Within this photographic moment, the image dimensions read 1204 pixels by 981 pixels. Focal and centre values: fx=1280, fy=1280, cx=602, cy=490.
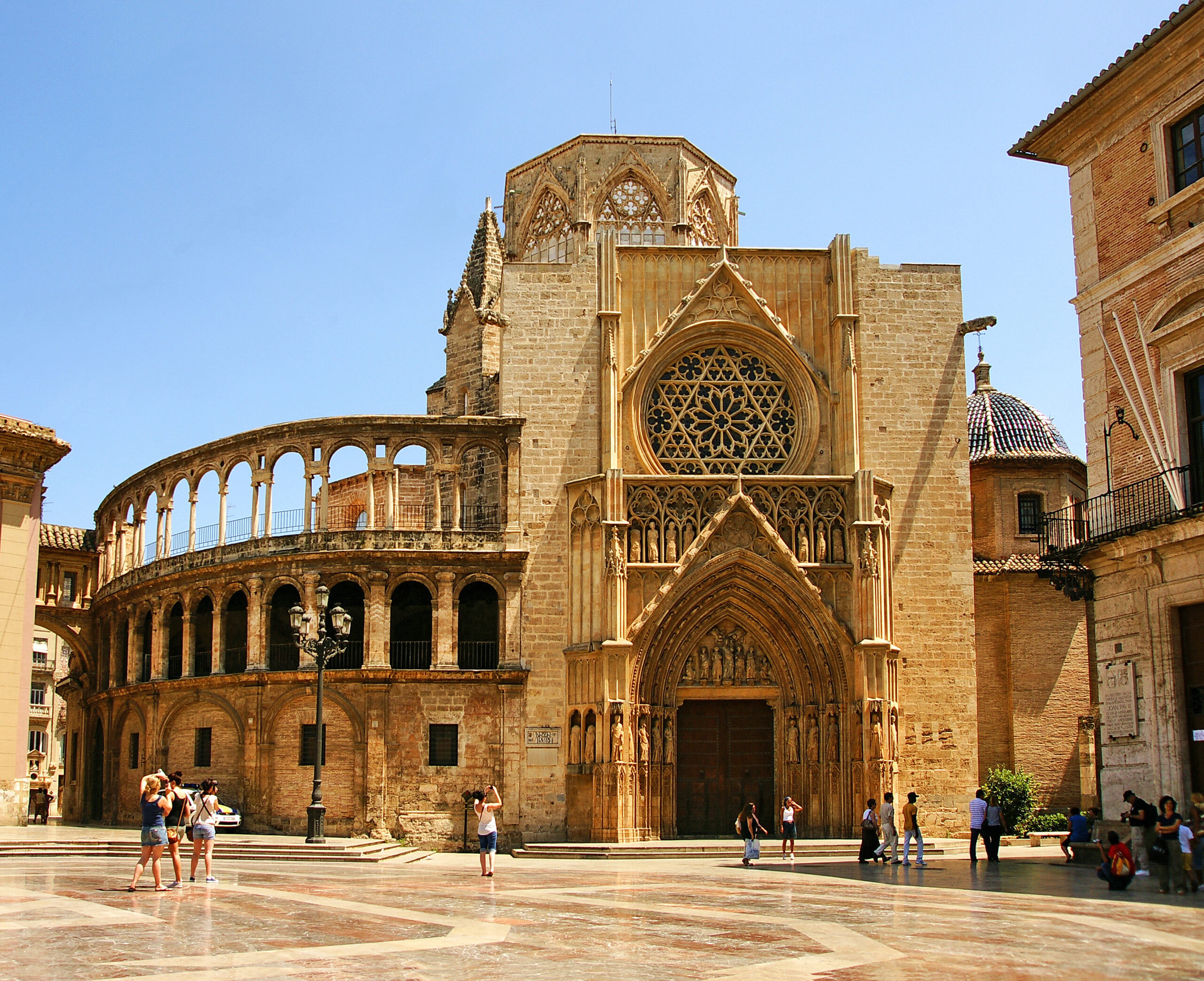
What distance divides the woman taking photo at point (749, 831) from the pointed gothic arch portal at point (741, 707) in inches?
200

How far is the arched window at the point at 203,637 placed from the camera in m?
33.8

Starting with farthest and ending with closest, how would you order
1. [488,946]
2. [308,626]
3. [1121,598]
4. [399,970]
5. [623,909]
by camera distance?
1. [308,626]
2. [1121,598]
3. [623,909]
4. [488,946]
5. [399,970]

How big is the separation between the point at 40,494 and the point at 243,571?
526 cm

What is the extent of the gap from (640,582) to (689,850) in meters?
6.27

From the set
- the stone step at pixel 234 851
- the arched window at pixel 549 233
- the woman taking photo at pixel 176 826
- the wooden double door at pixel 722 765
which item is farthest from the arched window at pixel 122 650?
the wooden double door at pixel 722 765

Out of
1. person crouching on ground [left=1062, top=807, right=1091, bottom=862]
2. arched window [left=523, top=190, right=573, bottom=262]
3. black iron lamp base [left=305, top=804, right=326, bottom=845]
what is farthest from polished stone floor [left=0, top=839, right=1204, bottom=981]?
arched window [left=523, top=190, right=573, bottom=262]

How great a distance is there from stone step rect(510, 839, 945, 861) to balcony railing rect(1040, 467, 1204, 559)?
8.14 metres

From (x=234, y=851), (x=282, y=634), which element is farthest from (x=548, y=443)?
(x=234, y=851)

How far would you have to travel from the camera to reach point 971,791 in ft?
99.8

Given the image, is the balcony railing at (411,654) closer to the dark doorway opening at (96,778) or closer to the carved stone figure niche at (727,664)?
the carved stone figure niche at (727,664)

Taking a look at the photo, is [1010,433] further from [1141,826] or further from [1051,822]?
[1141,826]

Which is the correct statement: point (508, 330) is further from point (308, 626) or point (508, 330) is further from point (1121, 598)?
point (1121, 598)

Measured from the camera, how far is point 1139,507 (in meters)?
21.0

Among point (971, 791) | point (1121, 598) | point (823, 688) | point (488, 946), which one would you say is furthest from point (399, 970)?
point (971, 791)
